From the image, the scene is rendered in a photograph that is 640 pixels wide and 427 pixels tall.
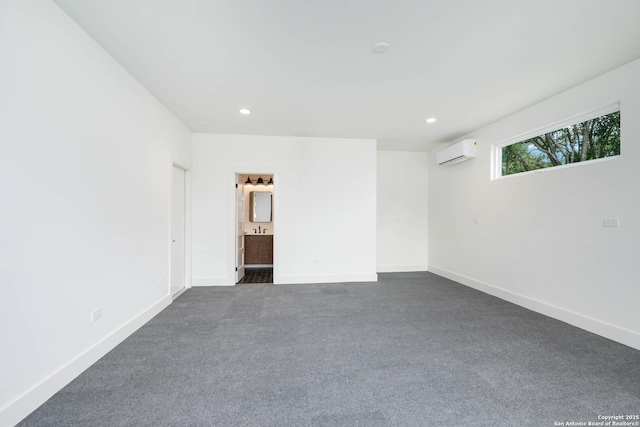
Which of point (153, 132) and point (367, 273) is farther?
point (367, 273)

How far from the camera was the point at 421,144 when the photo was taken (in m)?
5.24

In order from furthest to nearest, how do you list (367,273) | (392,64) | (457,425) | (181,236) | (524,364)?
1. (367,273)
2. (181,236)
3. (392,64)
4. (524,364)
5. (457,425)

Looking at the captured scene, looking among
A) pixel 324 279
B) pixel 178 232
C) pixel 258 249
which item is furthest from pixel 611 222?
pixel 258 249

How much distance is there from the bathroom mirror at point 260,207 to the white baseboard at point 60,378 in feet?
13.4

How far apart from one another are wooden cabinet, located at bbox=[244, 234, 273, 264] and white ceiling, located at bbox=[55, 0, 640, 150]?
3.32 meters

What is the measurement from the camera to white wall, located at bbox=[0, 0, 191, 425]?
4.94 feet

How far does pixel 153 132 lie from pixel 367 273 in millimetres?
4104

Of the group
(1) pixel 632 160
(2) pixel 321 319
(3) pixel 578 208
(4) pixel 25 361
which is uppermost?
(1) pixel 632 160

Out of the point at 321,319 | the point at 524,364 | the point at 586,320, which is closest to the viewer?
the point at 524,364

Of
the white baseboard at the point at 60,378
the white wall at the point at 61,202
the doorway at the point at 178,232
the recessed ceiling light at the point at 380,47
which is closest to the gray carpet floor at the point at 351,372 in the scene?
the white baseboard at the point at 60,378

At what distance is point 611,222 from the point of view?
8.55 ft

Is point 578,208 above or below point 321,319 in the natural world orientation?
above

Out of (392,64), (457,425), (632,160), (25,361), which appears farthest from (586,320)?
(25,361)

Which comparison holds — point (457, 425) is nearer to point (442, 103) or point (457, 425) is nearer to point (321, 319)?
point (321, 319)
